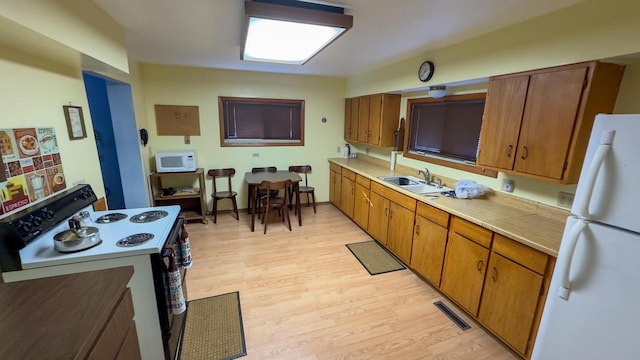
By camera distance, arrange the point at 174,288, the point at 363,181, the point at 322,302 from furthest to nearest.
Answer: the point at 363,181
the point at 322,302
the point at 174,288

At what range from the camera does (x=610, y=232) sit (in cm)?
121

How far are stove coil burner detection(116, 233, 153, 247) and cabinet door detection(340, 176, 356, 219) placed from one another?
9.82ft

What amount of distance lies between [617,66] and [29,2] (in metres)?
3.20

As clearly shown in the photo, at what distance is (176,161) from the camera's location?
12.6 ft

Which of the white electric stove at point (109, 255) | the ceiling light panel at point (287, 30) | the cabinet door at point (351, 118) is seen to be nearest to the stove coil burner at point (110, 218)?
the white electric stove at point (109, 255)

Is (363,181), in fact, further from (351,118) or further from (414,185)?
(351,118)

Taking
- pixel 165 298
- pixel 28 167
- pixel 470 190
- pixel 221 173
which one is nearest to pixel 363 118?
pixel 470 190

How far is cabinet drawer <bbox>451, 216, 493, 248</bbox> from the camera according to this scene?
6.56 feet

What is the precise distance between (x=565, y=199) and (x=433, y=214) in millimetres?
945

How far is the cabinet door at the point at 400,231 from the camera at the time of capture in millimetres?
2844

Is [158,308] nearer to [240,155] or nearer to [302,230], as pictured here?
[302,230]

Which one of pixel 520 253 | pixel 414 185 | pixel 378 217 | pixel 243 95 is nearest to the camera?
pixel 520 253

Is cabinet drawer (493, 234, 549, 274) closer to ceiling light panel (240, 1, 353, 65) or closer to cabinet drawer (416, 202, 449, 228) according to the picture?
cabinet drawer (416, 202, 449, 228)

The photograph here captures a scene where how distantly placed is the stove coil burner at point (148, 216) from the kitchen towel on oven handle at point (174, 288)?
0.43 m
